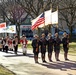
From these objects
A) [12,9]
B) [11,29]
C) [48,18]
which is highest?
[12,9]

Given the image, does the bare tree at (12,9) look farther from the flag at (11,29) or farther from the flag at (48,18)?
the flag at (48,18)

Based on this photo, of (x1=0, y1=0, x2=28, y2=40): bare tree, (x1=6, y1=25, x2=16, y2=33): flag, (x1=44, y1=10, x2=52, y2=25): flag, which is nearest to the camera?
(x1=44, y1=10, x2=52, y2=25): flag

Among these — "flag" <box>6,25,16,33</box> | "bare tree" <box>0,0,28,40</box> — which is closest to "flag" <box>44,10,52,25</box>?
"flag" <box>6,25,16,33</box>

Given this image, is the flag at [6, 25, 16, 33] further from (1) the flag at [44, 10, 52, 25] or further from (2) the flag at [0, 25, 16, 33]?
(1) the flag at [44, 10, 52, 25]

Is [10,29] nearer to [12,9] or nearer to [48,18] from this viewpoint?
[48,18]

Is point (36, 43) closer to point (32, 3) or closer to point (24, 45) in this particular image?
point (24, 45)

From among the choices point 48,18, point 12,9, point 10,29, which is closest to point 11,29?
point 10,29

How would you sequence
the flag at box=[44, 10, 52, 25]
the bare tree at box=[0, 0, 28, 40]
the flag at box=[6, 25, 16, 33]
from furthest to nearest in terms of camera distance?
the bare tree at box=[0, 0, 28, 40] < the flag at box=[6, 25, 16, 33] < the flag at box=[44, 10, 52, 25]

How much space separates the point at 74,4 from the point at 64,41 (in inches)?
1077

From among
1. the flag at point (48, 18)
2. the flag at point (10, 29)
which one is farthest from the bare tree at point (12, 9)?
the flag at point (48, 18)

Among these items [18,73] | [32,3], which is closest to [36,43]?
[18,73]

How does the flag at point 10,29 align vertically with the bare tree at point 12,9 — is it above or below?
below

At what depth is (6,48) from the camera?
30859 mm

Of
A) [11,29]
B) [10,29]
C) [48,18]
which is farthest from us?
[10,29]
